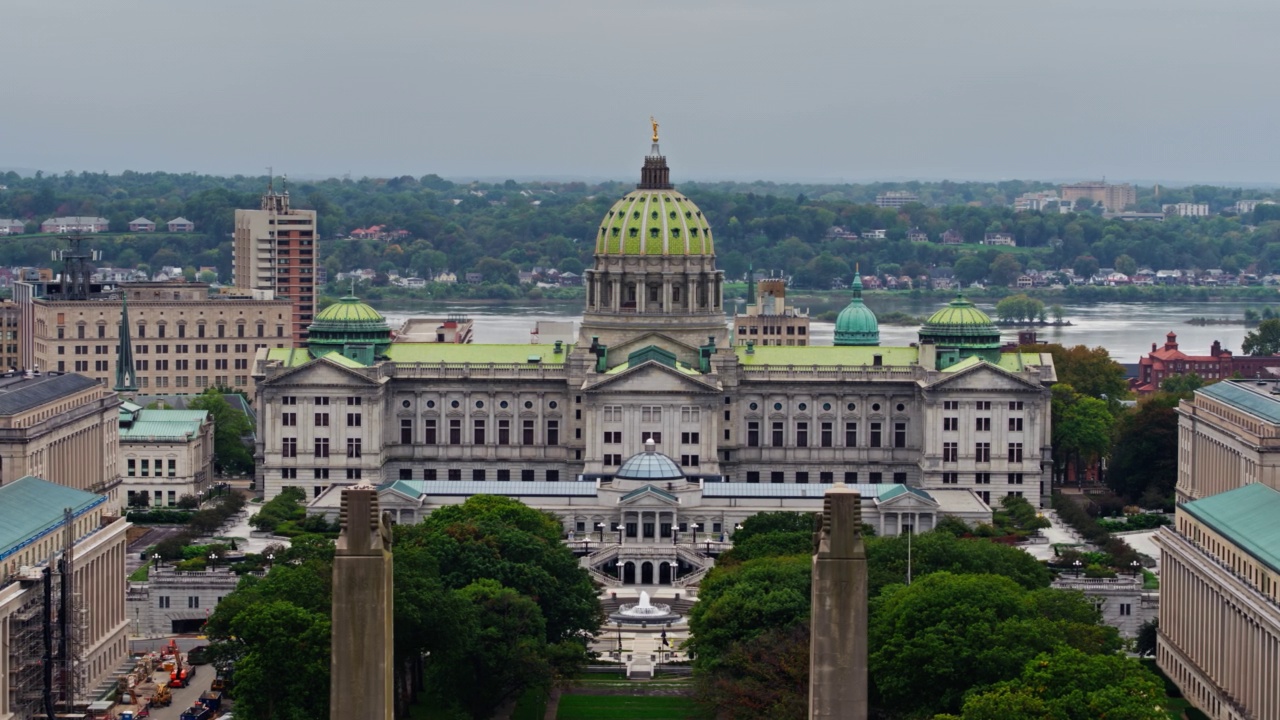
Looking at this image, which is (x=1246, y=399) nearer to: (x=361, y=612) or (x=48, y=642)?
(x=48, y=642)

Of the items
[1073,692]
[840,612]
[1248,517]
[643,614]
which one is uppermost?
[840,612]

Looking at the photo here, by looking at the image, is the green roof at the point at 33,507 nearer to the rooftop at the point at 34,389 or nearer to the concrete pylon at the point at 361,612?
the rooftop at the point at 34,389

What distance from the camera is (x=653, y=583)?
188m

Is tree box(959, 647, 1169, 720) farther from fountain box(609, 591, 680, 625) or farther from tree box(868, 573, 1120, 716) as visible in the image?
fountain box(609, 591, 680, 625)

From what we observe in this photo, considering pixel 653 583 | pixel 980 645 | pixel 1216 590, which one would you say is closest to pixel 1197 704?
pixel 1216 590

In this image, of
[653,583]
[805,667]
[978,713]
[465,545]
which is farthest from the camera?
[653,583]

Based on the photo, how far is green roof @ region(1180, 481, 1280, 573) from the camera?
133 metres

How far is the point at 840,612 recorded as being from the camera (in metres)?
85.8

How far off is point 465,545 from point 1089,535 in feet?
174

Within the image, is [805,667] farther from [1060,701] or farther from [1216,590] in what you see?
[1216,590]

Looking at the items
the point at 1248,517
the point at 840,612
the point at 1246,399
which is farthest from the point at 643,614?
the point at 840,612

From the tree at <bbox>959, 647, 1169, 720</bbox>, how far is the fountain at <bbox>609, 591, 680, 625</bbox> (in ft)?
163

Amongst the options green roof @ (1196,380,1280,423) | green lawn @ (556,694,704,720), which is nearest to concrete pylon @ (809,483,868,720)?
green lawn @ (556,694,704,720)

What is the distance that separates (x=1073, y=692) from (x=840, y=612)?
32484mm
